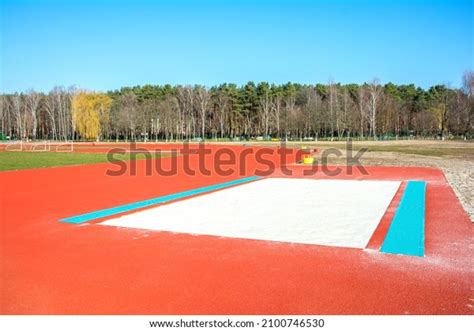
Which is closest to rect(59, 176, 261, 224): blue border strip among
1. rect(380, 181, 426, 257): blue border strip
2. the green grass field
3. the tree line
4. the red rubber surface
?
the red rubber surface

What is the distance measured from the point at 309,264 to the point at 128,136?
7825cm

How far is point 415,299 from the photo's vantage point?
4.14 meters

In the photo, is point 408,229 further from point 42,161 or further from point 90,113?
point 90,113

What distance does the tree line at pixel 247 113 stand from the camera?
6938 cm

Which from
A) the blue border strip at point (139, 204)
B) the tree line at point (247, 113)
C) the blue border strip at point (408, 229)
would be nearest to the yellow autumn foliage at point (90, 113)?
the tree line at point (247, 113)

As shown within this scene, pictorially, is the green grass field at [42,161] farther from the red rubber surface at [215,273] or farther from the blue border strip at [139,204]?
the red rubber surface at [215,273]

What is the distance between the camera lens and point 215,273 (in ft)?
16.3

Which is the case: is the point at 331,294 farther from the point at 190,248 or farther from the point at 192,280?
the point at 190,248

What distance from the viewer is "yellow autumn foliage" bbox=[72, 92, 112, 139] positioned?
232 feet

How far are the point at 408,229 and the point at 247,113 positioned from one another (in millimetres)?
71293

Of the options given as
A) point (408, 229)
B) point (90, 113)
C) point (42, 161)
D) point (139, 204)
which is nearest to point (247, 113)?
point (90, 113)

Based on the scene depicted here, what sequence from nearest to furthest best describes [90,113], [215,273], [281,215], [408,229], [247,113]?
[215,273] → [408,229] → [281,215] → [90,113] → [247,113]

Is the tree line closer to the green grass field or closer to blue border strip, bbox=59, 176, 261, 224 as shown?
the green grass field

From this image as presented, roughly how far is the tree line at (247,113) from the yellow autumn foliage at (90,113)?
167 millimetres
